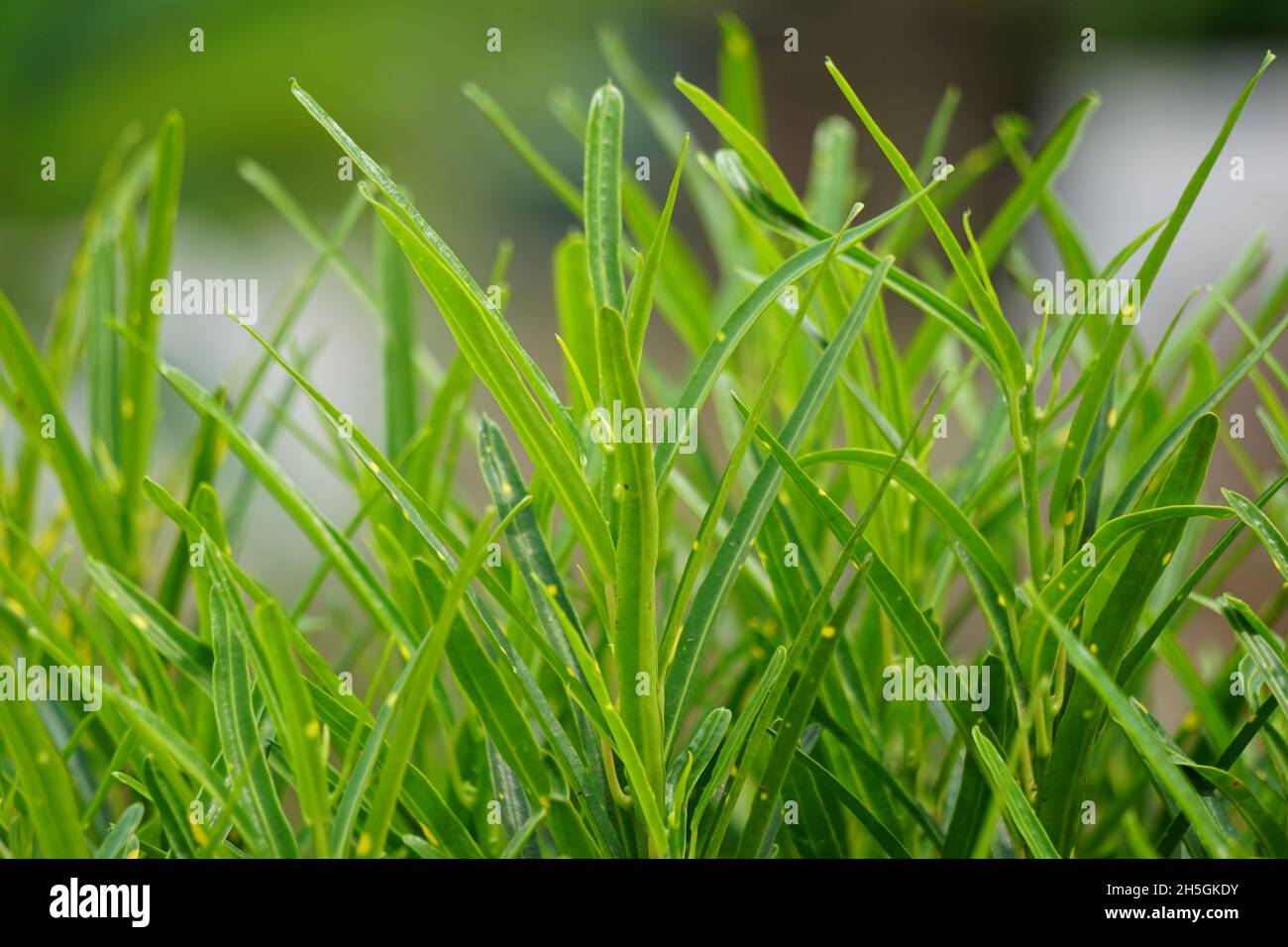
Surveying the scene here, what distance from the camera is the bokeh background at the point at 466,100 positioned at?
2.04 m

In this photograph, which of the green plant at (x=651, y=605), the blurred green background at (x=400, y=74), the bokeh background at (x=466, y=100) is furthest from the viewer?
the blurred green background at (x=400, y=74)

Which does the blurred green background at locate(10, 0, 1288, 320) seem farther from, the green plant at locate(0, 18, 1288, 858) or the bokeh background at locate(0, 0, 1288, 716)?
the green plant at locate(0, 18, 1288, 858)

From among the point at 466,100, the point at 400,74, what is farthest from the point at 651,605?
the point at 400,74

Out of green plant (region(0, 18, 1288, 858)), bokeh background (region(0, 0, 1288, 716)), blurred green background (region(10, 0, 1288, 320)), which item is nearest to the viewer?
green plant (region(0, 18, 1288, 858))

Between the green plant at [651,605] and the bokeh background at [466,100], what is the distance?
1.60 meters

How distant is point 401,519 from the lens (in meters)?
0.26

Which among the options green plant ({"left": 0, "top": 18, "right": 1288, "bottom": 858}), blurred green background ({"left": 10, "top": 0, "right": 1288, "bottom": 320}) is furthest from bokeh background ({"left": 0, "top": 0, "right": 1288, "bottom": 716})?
green plant ({"left": 0, "top": 18, "right": 1288, "bottom": 858})

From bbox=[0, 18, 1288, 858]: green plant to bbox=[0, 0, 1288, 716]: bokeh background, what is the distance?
1.60 m

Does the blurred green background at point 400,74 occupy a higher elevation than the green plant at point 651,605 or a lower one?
higher

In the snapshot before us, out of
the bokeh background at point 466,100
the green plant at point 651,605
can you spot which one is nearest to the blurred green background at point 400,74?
the bokeh background at point 466,100

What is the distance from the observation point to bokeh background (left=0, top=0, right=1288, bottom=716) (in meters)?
2.04

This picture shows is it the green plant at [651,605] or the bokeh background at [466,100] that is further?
the bokeh background at [466,100]

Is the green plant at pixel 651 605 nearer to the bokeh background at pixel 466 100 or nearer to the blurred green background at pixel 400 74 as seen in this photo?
the bokeh background at pixel 466 100

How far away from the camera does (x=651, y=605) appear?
0.56ft
